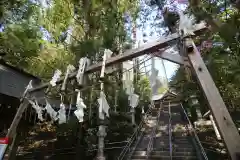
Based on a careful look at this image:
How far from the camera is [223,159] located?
630cm

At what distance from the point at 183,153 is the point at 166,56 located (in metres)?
3.96

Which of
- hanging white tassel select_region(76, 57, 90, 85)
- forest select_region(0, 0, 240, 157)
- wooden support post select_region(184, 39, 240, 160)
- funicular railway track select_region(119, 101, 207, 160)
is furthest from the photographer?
forest select_region(0, 0, 240, 157)

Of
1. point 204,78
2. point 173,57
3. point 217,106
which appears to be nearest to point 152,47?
point 173,57

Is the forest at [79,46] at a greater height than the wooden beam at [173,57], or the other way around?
the forest at [79,46]

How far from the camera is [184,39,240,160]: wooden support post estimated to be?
2.25 m

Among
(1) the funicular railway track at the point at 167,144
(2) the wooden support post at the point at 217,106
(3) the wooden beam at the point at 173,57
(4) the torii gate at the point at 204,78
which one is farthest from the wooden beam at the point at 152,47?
(1) the funicular railway track at the point at 167,144

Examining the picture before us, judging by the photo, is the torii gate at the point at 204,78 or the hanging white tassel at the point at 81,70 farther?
the hanging white tassel at the point at 81,70

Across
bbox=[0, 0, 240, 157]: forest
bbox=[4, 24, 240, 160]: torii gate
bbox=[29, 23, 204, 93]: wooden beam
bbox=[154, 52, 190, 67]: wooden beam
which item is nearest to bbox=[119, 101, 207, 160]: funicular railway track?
bbox=[0, 0, 240, 157]: forest

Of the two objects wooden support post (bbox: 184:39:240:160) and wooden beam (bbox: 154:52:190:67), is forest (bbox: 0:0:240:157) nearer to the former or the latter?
wooden beam (bbox: 154:52:190:67)

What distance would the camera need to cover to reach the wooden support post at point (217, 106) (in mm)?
2246

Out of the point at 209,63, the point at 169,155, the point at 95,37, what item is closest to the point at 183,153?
the point at 169,155

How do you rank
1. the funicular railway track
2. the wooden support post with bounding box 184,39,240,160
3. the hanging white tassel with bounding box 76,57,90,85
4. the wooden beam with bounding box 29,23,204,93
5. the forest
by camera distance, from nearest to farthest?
the wooden support post with bounding box 184,39,240,160, the wooden beam with bounding box 29,23,204,93, the hanging white tassel with bounding box 76,57,90,85, the funicular railway track, the forest

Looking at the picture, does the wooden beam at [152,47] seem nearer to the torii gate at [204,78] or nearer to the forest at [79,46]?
the torii gate at [204,78]

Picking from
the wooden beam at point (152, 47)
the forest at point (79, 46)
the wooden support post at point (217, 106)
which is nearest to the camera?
the wooden support post at point (217, 106)
